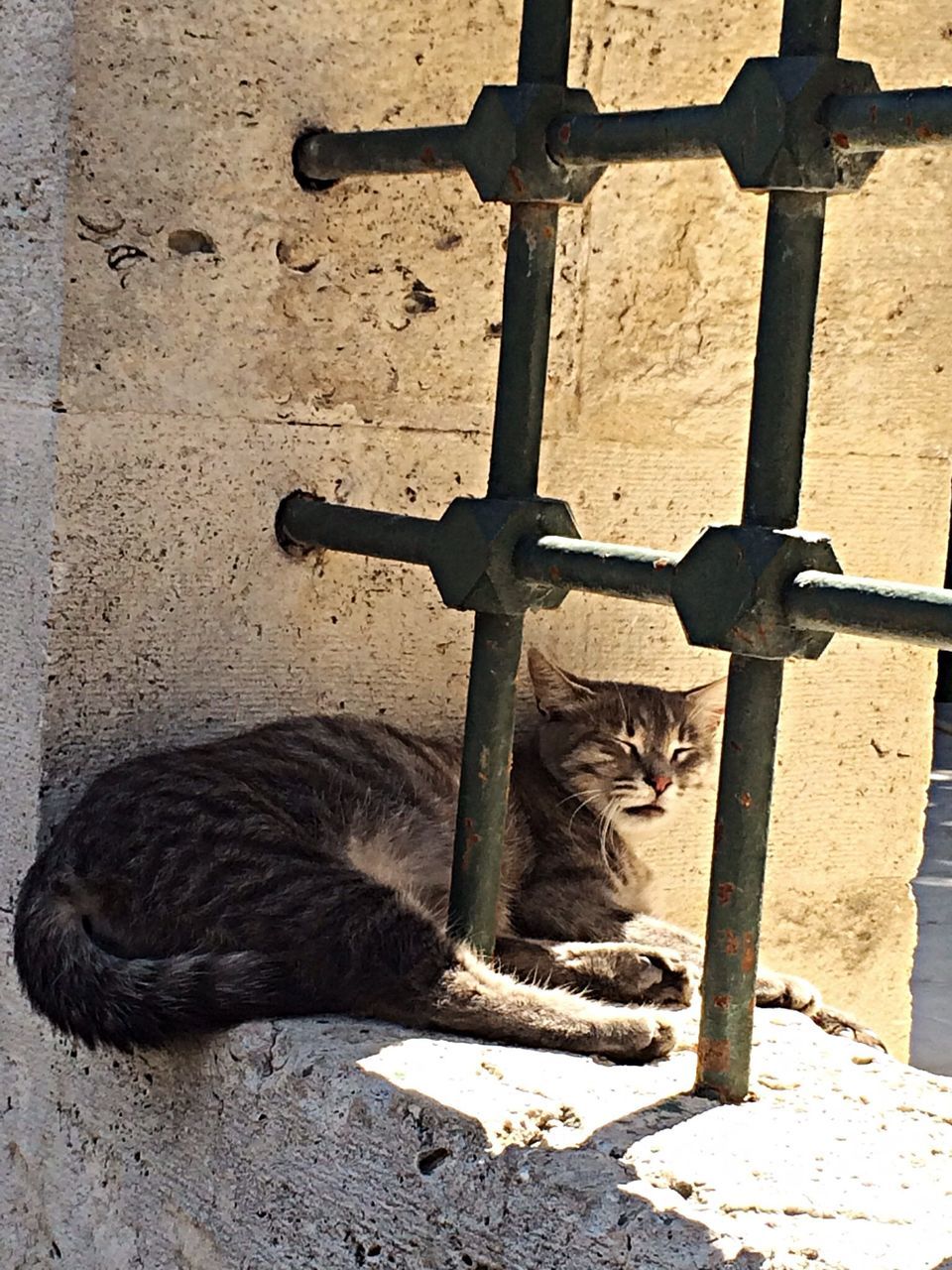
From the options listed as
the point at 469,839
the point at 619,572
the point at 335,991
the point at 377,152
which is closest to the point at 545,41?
the point at 377,152

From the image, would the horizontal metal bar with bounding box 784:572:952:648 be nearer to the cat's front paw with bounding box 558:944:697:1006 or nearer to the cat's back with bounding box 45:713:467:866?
the cat's front paw with bounding box 558:944:697:1006

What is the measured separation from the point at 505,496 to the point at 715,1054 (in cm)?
64

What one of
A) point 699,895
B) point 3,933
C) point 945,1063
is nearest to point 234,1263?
point 3,933

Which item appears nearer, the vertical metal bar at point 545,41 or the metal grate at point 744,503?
the metal grate at point 744,503

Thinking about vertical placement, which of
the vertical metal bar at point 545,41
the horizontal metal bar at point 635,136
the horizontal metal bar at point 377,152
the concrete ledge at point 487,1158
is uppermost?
the vertical metal bar at point 545,41

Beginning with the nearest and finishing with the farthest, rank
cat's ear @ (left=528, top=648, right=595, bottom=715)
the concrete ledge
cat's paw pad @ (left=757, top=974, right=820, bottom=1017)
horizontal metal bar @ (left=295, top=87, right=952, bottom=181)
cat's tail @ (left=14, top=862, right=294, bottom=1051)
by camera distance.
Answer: the concrete ledge, horizontal metal bar @ (left=295, top=87, right=952, bottom=181), cat's tail @ (left=14, top=862, right=294, bottom=1051), cat's paw pad @ (left=757, top=974, right=820, bottom=1017), cat's ear @ (left=528, top=648, right=595, bottom=715)

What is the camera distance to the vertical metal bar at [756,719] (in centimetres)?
168

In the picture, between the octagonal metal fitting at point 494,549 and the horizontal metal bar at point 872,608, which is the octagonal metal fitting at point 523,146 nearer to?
the octagonal metal fitting at point 494,549

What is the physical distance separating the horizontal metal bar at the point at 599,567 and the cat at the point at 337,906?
15.6 inches

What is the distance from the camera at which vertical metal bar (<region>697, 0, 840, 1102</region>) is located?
168cm

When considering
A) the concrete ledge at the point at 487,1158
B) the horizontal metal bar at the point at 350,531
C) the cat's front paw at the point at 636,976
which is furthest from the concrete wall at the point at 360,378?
the cat's front paw at the point at 636,976

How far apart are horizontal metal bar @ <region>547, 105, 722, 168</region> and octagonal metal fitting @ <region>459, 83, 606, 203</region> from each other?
19 millimetres

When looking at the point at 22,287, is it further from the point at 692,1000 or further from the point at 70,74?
the point at 692,1000

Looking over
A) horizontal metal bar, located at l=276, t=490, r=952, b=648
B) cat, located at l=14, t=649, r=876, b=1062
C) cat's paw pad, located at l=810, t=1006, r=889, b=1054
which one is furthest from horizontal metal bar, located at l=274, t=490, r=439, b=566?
cat's paw pad, located at l=810, t=1006, r=889, b=1054
